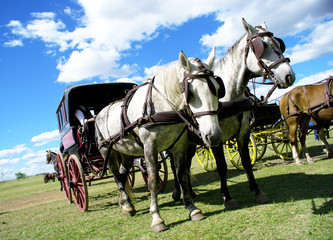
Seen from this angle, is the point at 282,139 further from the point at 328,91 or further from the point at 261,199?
the point at 261,199

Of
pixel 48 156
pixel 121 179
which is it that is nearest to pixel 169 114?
pixel 121 179

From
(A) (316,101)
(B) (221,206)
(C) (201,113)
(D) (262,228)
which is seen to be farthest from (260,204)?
(A) (316,101)

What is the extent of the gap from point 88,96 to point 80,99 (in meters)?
0.25

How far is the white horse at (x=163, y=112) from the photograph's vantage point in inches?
120

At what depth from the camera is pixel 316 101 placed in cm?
677

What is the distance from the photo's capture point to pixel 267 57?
12.2 feet

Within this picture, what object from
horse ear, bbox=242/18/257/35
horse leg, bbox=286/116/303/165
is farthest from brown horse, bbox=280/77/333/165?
horse ear, bbox=242/18/257/35

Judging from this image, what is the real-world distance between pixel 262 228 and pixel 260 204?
1.01m

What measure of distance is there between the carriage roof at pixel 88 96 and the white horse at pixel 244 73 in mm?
3175

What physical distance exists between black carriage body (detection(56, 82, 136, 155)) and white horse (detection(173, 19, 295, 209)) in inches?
125

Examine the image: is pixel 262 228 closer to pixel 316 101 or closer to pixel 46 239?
pixel 46 239

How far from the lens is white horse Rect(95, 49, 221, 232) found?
3.04m

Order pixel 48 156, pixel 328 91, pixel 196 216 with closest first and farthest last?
pixel 196 216 < pixel 328 91 < pixel 48 156

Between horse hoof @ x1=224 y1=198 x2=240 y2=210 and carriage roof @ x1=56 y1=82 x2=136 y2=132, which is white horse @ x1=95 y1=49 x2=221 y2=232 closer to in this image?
horse hoof @ x1=224 y1=198 x2=240 y2=210
